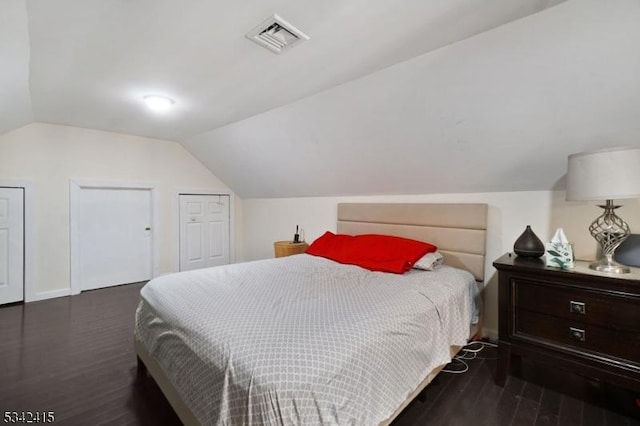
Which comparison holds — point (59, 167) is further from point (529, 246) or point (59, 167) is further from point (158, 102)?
point (529, 246)

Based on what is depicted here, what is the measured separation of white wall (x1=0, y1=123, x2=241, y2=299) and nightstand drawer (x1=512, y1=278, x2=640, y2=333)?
15.3ft

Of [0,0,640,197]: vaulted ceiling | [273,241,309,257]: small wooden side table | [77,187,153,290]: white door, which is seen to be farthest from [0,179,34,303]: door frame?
[273,241,309,257]: small wooden side table

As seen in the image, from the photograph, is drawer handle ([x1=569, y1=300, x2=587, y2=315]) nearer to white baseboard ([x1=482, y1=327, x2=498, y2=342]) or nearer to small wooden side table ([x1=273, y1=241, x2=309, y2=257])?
white baseboard ([x1=482, y1=327, x2=498, y2=342])

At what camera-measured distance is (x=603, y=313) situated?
1648 mm

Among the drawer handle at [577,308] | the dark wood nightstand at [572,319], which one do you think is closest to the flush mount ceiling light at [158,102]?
the dark wood nightstand at [572,319]

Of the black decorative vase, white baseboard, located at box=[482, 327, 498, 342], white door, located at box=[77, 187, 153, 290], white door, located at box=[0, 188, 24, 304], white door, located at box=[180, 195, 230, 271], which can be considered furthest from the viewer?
white door, located at box=[180, 195, 230, 271]

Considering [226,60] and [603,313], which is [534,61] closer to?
[603,313]

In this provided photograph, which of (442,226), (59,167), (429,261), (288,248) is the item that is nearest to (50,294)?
(59,167)

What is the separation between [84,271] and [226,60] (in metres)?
3.68

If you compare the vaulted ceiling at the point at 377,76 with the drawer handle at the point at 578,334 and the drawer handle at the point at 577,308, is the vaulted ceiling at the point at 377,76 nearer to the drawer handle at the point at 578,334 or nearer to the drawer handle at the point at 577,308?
the drawer handle at the point at 577,308

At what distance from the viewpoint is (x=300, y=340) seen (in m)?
1.22

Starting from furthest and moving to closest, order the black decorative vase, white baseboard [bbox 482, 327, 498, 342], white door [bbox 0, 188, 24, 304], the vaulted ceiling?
white door [bbox 0, 188, 24, 304]
white baseboard [bbox 482, 327, 498, 342]
the black decorative vase
the vaulted ceiling

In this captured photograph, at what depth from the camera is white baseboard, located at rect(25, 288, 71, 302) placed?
3568 millimetres

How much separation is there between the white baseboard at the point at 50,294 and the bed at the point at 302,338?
2579 millimetres
